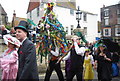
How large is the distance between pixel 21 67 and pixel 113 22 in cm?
3697

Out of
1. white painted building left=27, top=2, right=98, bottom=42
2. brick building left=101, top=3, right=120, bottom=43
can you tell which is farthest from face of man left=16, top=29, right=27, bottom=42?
brick building left=101, top=3, right=120, bottom=43

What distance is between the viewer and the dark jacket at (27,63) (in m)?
2.48

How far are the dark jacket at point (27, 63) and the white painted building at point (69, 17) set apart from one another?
65.1ft

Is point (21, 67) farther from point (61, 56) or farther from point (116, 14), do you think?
point (116, 14)

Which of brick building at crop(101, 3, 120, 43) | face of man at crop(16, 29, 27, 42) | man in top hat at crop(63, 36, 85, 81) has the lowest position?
man in top hat at crop(63, 36, 85, 81)

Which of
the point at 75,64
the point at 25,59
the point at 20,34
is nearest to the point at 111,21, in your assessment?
the point at 75,64

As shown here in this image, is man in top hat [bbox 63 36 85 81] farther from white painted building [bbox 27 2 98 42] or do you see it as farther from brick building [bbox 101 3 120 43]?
brick building [bbox 101 3 120 43]

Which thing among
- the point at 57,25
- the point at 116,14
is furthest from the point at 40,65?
the point at 116,14

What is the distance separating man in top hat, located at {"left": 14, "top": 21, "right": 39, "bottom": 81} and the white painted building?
64.4 ft

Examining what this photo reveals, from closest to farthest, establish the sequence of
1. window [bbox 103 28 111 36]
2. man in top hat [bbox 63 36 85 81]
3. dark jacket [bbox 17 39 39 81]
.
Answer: dark jacket [bbox 17 39 39 81], man in top hat [bbox 63 36 85 81], window [bbox 103 28 111 36]

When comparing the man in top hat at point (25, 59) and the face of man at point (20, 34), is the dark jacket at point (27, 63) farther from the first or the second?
the face of man at point (20, 34)

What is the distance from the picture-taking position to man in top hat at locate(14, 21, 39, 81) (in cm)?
249

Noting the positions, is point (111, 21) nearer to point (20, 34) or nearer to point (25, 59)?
point (20, 34)

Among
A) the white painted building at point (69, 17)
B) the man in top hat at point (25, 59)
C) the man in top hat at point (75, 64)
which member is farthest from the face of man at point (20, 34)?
the white painted building at point (69, 17)
